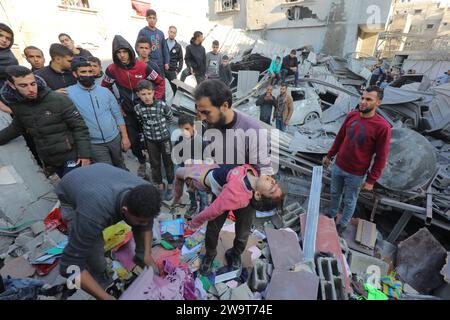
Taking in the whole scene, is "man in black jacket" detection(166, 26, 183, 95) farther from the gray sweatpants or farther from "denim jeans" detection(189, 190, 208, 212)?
"denim jeans" detection(189, 190, 208, 212)

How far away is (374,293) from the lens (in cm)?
259

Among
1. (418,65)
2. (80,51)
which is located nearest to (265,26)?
(418,65)

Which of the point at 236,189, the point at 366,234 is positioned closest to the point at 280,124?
the point at 366,234

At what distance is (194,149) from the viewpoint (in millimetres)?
3053

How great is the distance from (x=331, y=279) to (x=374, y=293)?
2.69ft

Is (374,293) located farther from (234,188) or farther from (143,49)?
(143,49)

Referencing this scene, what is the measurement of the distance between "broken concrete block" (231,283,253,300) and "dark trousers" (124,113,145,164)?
8.51 feet

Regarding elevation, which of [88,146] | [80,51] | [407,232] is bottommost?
[407,232]

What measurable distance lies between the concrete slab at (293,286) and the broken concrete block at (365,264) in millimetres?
1130

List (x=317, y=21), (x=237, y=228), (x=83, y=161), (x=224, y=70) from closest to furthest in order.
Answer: (x=237, y=228) < (x=83, y=161) < (x=224, y=70) < (x=317, y=21)

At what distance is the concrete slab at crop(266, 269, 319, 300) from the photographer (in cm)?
210

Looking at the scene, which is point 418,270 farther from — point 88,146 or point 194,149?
point 88,146
